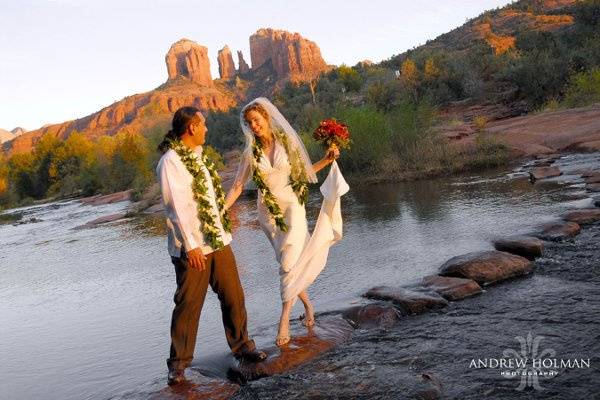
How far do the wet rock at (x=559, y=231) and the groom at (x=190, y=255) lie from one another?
177 inches

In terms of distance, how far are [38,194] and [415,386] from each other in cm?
7377

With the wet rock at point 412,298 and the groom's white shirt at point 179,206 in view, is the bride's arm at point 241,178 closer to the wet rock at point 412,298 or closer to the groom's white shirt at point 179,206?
the groom's white shirt at point 179,206

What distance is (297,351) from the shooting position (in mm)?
4391

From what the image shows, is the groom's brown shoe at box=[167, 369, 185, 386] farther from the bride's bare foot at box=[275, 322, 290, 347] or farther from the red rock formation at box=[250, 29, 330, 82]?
the red rock formation at box=[250, 29, 330, 82]

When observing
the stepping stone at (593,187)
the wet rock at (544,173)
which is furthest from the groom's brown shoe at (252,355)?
the wet rock at (544,173)

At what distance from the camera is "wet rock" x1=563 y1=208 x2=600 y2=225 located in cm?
751

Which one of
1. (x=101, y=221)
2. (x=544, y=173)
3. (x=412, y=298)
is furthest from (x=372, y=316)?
(x=101, y=221)

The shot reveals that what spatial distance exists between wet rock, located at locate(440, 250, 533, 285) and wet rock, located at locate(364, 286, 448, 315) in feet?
1.73

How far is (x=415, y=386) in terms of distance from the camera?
3445 mm

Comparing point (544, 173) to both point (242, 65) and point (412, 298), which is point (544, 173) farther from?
point (242, 65)

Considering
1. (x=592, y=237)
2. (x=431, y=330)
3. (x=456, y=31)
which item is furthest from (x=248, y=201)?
(x=456, y=31)

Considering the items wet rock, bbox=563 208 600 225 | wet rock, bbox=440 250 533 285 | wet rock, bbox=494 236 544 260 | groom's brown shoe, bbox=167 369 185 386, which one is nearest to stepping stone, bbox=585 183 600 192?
wet rock, bbox=563 208 600 225

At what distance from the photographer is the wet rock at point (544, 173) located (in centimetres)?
1291

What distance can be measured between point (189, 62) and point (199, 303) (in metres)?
154
